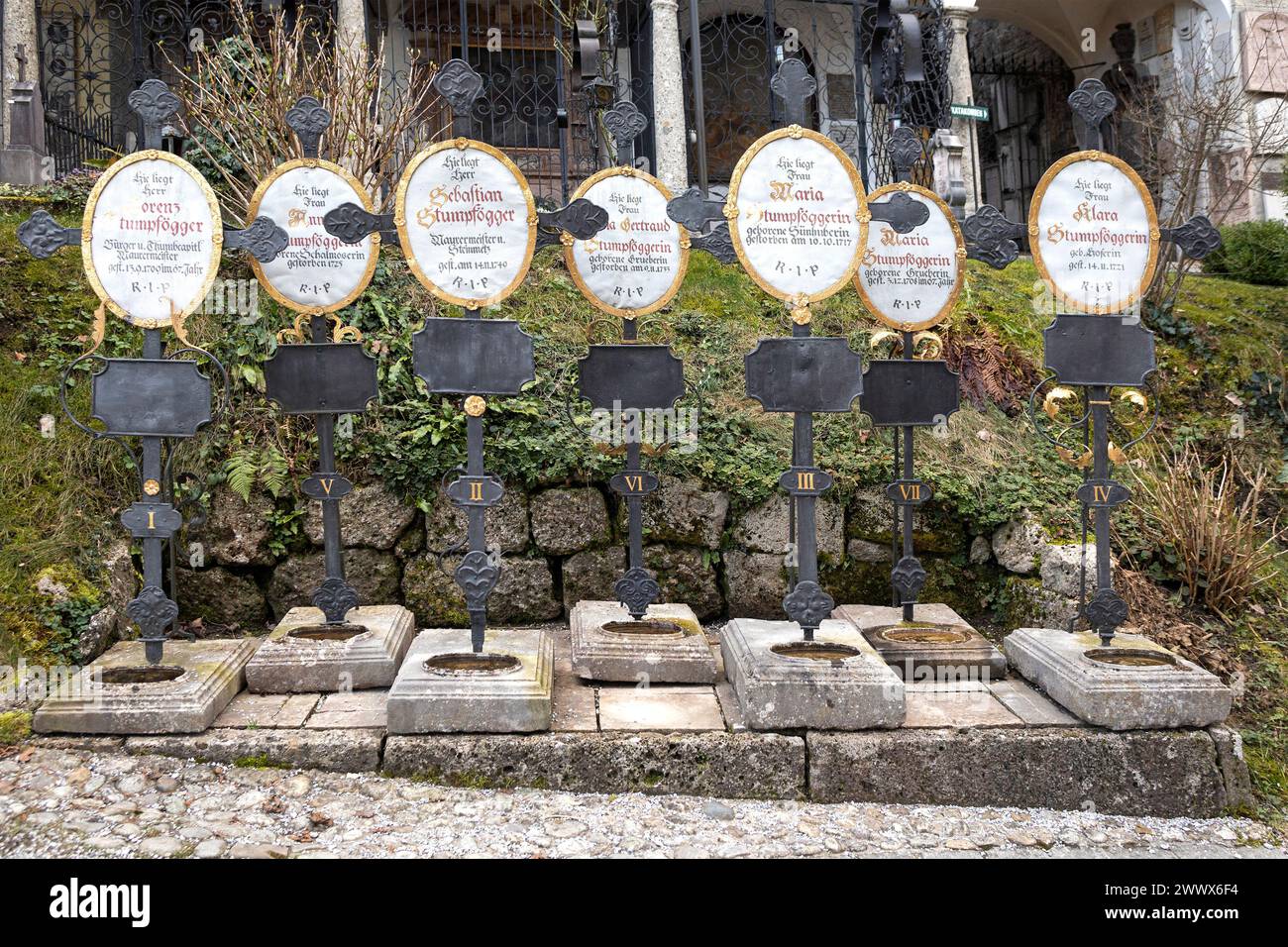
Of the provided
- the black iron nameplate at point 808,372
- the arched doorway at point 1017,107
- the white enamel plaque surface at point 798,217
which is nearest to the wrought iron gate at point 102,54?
the white enamel plaque surface at point 798,217

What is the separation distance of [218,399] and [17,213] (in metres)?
2.24

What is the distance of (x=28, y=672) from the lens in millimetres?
4039

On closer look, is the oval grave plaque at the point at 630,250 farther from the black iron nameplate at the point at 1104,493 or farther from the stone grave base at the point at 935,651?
the black iron nameplate at the point at 1104,493

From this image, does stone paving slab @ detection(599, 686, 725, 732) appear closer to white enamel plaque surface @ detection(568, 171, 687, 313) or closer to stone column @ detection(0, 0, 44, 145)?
white enamel plaque surface @ detection(568, 171, 687, 313)

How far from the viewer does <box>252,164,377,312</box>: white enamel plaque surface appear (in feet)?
14.5

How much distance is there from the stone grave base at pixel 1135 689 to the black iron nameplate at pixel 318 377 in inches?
128

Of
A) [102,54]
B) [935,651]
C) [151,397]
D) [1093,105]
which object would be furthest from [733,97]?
[151,397]

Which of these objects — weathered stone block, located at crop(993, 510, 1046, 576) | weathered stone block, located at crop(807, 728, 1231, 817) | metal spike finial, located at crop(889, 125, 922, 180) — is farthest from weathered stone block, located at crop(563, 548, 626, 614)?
metal spike finial, located at crop(889, 125, 922, 180)

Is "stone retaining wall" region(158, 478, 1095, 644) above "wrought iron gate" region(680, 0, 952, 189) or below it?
below

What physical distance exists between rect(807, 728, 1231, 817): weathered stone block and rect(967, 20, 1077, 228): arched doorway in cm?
1136

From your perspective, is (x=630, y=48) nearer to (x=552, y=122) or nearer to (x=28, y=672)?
(x=552, y=122)

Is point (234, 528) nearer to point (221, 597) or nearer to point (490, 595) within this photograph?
point (221, 597)

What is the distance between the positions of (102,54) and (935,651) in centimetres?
1038

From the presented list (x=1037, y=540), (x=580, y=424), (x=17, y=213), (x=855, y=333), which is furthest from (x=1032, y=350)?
(x=17, y=213)
